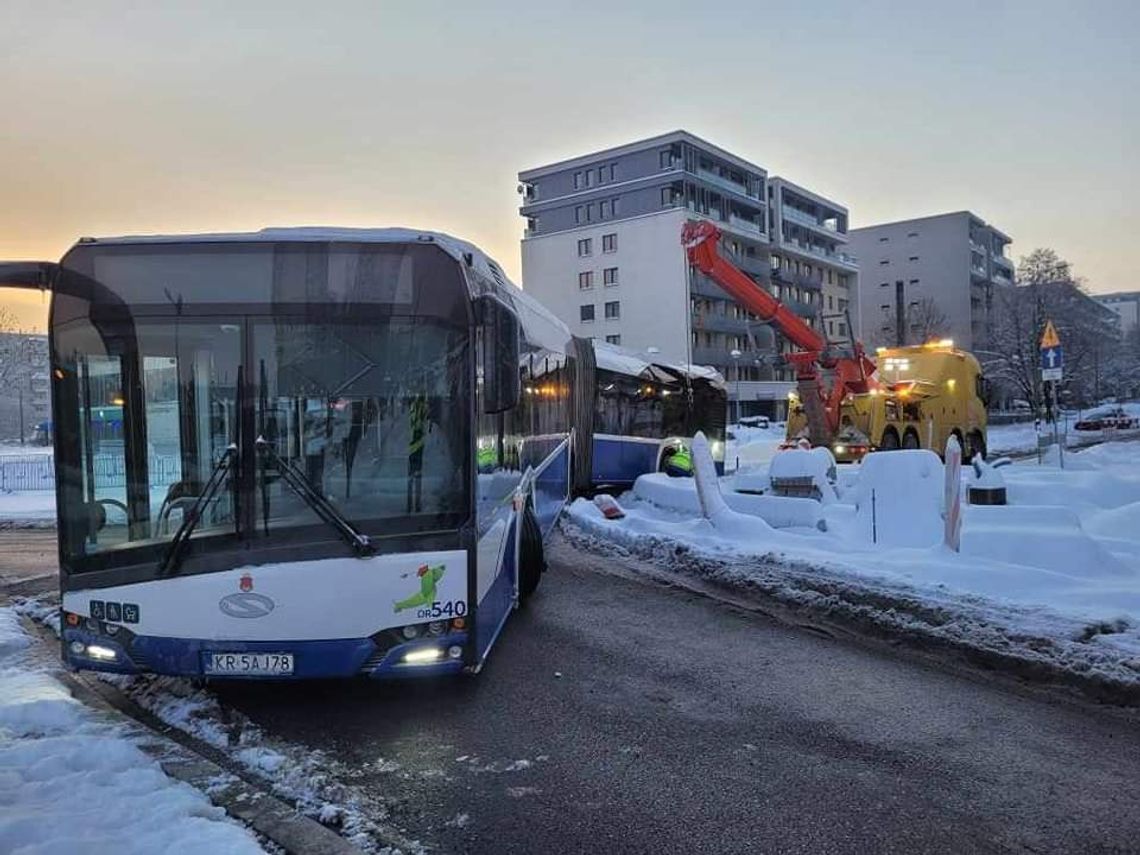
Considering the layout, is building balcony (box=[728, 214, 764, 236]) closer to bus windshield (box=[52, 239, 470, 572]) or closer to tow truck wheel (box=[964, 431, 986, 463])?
tow truck wheel (box=[964, 431, 986, 463])

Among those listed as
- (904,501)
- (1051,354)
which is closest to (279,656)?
(904,501)

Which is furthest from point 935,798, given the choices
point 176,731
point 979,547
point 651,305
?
point 651,305

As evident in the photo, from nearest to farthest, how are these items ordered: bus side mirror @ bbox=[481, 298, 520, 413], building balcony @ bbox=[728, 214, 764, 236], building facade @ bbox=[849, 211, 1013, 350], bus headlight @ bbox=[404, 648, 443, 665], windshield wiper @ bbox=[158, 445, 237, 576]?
windshield wiper @ bbox=[158, 445, 237, 576]
bus headlight @ bbox=[404, 648, 443, 665]
bus side mirror @ bbox=[481, 298, 520, 413]
building balcony @ bbox=[728, 214, 764, 236]
building facade @ bbox=[849, 211, 1013, 350]

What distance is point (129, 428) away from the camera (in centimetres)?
532

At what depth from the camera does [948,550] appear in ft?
31.6

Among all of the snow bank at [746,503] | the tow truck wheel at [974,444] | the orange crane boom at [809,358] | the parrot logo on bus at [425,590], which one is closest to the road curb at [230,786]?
the parrot logo on bus at [425,590]

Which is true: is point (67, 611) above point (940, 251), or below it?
below

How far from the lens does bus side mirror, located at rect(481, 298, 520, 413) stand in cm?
541

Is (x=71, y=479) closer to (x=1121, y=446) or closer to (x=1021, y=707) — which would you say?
(x=1021, y=707)

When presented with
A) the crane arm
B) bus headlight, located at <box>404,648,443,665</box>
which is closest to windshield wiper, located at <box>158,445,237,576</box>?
bus headlight, located at <box>404,648,443,665</box>

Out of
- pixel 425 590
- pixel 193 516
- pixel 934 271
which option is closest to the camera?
pixel 193 516

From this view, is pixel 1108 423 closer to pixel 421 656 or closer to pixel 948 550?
pixel 948 550

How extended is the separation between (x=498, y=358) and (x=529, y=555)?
3703 millimetres

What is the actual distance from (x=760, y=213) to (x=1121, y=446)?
5406 cm
